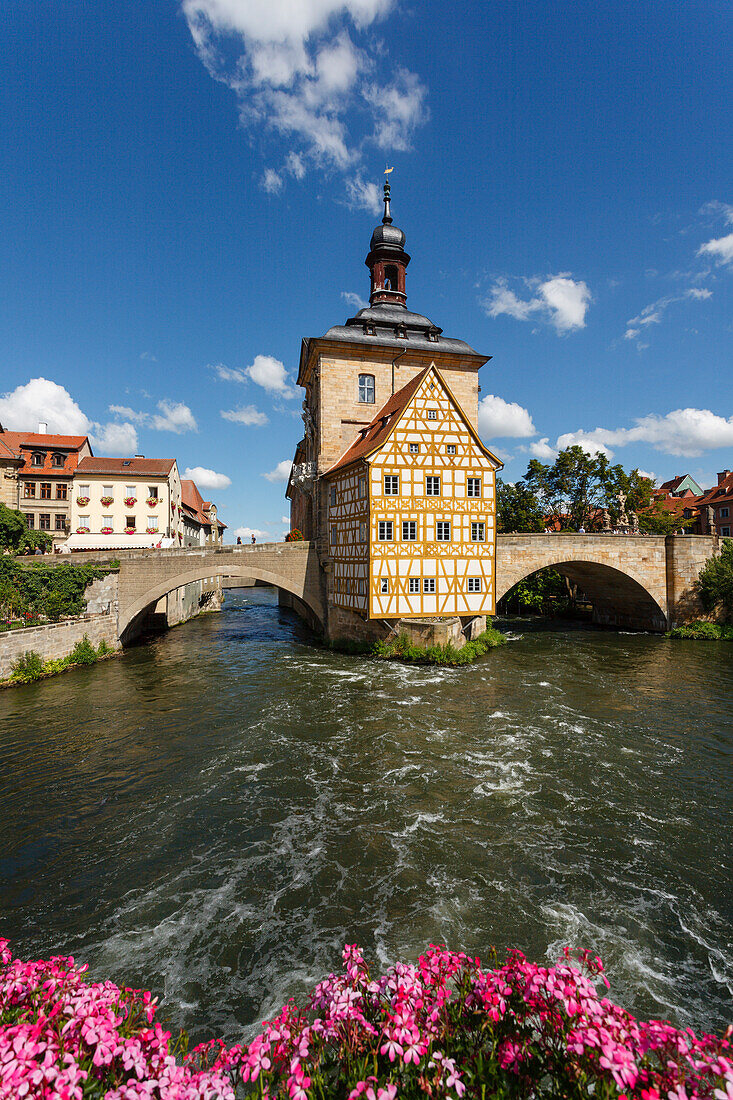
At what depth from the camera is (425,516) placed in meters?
20.6

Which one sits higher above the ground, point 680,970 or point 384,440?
point 384,440

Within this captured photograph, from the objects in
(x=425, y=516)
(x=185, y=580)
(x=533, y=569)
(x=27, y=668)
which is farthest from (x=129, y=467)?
(x=533, y=569)

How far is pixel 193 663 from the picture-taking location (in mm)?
21641

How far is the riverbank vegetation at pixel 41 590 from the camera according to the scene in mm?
19406

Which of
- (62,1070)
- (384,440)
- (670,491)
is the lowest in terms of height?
(62,1070)

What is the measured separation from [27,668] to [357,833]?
49.4 feet

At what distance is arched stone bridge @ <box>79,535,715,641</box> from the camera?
76.0ft

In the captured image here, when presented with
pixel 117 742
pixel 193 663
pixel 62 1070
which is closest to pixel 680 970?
pixel 62 1070

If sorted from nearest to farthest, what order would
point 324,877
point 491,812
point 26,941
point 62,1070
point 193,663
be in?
point 62,1070 → point 26,941 → point 324,877 → point 491,812 → point 193,663

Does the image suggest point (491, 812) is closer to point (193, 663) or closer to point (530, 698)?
point (530, 698)

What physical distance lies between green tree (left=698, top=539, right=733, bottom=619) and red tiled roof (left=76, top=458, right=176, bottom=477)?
113 feet

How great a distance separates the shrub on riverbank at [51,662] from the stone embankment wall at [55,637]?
0.48 feet

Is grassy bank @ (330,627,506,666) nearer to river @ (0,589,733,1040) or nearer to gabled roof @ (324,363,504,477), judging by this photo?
river @ (0,589,733,1040)

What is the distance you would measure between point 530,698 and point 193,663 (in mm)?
13860
